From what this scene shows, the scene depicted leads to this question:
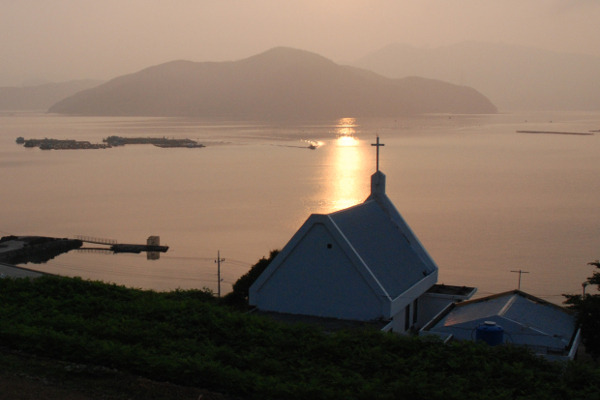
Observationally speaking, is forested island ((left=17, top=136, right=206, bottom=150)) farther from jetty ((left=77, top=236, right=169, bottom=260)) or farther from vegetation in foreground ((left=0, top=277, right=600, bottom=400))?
vegetation in foreground ((left=0, top=277, right=600, bottom=400))

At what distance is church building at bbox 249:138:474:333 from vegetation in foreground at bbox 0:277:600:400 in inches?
143

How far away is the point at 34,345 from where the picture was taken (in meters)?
6.81

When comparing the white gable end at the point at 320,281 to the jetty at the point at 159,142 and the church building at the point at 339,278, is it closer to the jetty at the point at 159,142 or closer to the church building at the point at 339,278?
the church building at the point at 339,278

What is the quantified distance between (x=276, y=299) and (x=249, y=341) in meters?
4.93

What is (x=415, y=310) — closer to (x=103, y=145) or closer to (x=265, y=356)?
(x=265, y=356)

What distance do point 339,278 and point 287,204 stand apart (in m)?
33.0

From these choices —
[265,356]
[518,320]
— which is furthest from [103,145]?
[265,356]

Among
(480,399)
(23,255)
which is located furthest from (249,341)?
(23,255)

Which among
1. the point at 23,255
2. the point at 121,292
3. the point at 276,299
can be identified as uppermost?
the point at 121,292

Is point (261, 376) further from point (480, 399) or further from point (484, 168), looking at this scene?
point (484, 168)

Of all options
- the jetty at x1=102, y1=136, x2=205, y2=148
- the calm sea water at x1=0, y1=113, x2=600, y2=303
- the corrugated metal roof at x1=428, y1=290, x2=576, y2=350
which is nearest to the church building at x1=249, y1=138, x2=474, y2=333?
the corrugated metal roof at x1=428, y1=290, x2=576, y2=350

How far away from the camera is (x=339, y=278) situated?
38.4 ft

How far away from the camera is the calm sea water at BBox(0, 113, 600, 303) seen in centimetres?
2872

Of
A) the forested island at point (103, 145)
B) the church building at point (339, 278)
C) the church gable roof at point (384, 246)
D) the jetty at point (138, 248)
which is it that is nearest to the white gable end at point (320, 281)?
the church building at point (339, 278)
